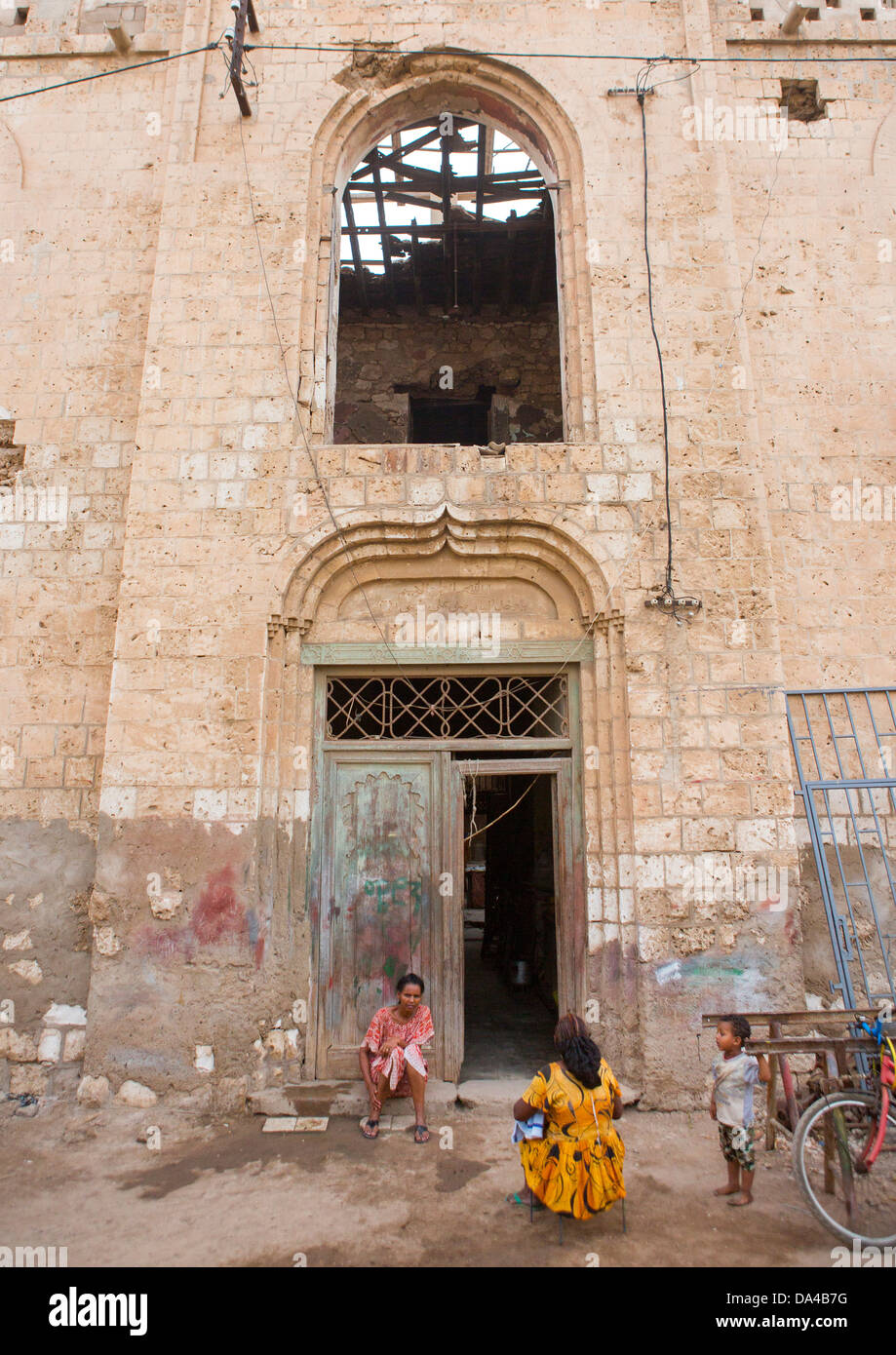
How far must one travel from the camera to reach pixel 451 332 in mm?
10594

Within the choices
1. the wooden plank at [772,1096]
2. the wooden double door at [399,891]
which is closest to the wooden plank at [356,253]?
the wooden double door at [399,891]

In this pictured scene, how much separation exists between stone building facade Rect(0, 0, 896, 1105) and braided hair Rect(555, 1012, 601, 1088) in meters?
1.54

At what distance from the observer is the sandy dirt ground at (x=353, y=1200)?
341 centimetres

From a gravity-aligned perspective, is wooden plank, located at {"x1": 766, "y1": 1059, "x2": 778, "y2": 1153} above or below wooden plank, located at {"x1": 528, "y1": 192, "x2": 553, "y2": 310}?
below

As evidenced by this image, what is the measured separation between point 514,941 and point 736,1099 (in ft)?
16.7

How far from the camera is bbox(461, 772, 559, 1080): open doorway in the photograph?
6.04 metres

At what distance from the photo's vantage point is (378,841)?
5613mm

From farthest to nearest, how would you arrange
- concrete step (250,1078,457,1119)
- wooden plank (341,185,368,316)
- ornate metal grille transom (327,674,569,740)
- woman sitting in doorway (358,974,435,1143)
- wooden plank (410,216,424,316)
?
wooden plank (410,216,424,316), wooden plank (341,185,368,316), ornate metal grille transom (327,674,569,740), concrete step (250,1078,457,1119), woman sitting in doorway (358,974,435,1143)

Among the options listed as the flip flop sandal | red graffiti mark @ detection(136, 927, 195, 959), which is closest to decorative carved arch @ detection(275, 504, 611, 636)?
red graffiti mark @ detection(136, 927, 195, 959)

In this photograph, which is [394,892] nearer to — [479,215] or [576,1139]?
[576,1139]

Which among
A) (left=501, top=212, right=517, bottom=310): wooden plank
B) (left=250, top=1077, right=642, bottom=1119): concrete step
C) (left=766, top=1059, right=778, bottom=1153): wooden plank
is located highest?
(left=501, top=212, right=517, bottom=310): wooden plank

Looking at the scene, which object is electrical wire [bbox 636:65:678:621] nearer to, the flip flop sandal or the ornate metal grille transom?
the ornate metal grille transom

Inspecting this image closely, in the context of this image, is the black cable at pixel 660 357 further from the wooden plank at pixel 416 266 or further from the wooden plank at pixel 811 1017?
the wooden plank at pixel 416 266

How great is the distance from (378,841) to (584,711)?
1.77 metres
